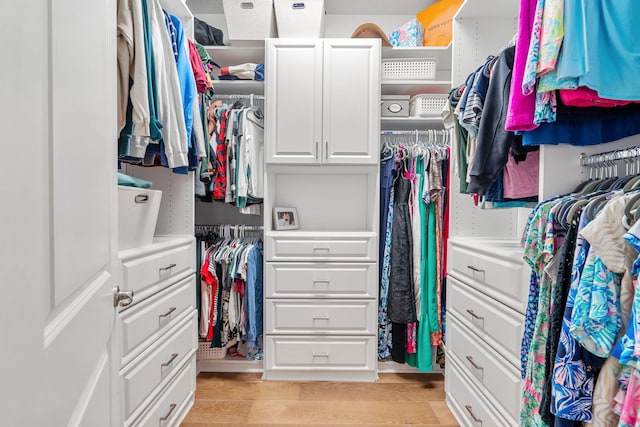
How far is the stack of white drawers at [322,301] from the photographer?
7.10ft

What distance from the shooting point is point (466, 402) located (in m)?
1.66

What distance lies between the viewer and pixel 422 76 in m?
2.29

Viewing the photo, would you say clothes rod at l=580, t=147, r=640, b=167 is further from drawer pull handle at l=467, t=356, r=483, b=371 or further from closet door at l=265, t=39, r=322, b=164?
closet door at l=265, t=39, r=322, b=164

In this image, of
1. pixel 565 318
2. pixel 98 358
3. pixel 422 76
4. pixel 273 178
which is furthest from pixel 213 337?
pixel 422 76

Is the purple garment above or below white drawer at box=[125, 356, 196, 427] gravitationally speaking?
above

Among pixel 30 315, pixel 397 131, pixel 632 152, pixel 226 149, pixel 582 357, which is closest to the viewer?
pixel 30 315

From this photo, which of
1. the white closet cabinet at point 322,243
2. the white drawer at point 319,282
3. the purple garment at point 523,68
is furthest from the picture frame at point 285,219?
the purple garment at point 523,68

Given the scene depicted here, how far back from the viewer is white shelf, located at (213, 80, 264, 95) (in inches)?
91.0

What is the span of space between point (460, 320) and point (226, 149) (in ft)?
5.26

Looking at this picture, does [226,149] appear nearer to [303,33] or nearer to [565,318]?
[303,33]

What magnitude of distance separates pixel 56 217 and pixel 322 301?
1842mm

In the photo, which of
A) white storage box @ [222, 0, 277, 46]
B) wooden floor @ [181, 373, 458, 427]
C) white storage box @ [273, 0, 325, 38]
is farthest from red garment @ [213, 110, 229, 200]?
wooden floor @ [181, 373, 458, 427]

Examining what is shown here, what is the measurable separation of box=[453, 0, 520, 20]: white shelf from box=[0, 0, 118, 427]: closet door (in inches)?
69.4

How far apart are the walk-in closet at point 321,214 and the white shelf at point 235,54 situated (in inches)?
1.1
